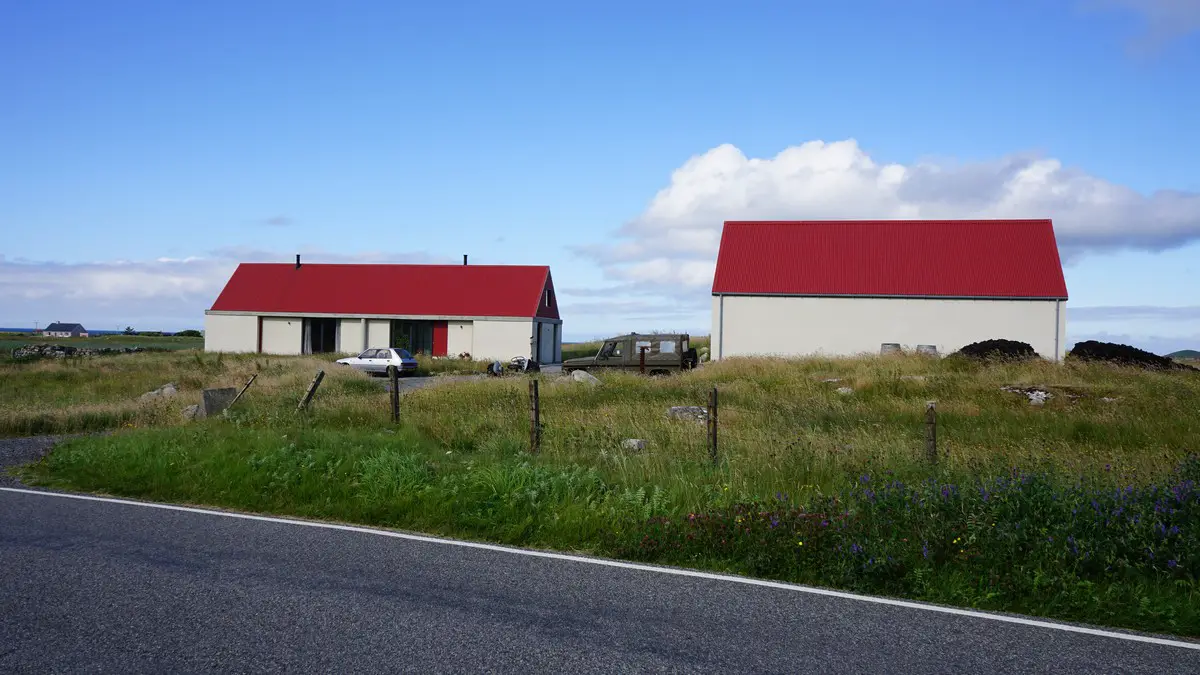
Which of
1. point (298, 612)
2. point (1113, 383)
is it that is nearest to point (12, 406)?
point (298, 612)

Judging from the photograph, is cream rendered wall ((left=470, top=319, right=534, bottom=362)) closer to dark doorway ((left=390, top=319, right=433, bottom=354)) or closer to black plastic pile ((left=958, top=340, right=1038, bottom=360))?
dark doorway ((left=390, top=319, right=433, bottom=354))

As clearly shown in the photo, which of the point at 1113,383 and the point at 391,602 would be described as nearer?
the point at 391,602

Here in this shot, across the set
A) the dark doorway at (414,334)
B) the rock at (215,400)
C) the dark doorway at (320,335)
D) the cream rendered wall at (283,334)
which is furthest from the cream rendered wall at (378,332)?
the rock at (215,400)

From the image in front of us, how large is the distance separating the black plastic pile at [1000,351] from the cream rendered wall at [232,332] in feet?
117

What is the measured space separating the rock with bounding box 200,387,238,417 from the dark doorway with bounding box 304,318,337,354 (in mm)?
29449

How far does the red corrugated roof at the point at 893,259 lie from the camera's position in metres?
36.0

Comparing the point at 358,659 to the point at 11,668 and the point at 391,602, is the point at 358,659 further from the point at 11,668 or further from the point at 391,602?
the point at 11,668

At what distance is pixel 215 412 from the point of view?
16.5 metres

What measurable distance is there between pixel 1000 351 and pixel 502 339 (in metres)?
24.3

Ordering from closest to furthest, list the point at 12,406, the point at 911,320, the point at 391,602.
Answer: the point at 391,602, the point at 12,406, the point at 911,320

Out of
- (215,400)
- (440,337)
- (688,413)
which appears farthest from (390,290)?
(688,413)

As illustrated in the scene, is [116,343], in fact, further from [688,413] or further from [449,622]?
[449,622]

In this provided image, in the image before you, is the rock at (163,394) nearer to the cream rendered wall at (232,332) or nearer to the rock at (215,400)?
the rock at (215,400)

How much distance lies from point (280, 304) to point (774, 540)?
43.3 m
